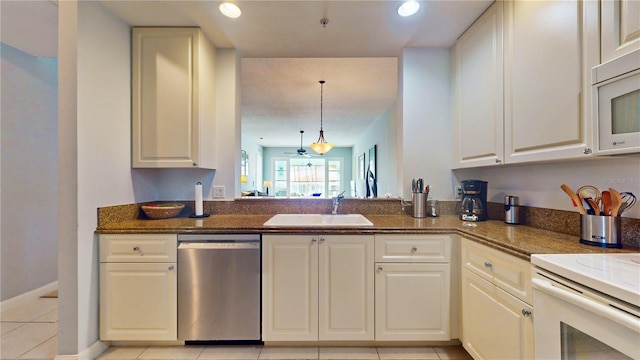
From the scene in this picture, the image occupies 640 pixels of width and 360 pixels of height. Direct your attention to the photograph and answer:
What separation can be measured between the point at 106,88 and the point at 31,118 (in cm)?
146

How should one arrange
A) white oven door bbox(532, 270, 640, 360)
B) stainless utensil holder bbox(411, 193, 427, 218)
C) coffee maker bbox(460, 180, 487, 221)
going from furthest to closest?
stainless utensil holder bbox(411, 193, 427, 218) → coffee maker bbox(460, 180, 487, 221) → white oven door bbox(532, 270, 640, 360)

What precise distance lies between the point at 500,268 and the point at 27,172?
3837 mm

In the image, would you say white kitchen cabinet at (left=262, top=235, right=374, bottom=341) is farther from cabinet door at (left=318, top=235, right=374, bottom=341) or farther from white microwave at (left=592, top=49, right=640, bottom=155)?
white microwave at (left=592, top=49, right=640, bottom=155)

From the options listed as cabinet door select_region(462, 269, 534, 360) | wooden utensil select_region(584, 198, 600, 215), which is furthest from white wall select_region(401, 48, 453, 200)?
wooden utensil select_region(584, 198, 600, 215)

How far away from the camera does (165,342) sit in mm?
1774

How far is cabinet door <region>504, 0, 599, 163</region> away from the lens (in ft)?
3.77

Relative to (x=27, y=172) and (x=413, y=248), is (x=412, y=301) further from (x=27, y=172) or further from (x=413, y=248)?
(x=27, y=172)

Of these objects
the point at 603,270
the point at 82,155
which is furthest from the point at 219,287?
the point at 603,270

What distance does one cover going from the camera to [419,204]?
2.08 m

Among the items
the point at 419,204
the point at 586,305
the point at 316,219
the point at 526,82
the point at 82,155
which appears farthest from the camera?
the point at 316,219

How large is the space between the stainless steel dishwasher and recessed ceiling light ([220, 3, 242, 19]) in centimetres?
148

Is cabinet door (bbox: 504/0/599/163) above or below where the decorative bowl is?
above

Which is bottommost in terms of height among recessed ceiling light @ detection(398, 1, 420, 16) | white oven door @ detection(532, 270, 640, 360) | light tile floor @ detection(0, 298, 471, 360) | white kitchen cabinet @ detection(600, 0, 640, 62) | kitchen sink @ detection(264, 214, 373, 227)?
light tile floor @ detection(0, 298, 471, 360)

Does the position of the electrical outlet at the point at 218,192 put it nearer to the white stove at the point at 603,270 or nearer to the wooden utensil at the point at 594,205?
the white stove at the point at 603,270
